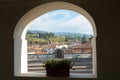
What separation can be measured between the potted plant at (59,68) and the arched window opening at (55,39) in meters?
0.15

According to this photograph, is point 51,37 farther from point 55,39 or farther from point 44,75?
point 44,75

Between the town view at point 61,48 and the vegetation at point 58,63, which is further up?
the town view at point 61,48

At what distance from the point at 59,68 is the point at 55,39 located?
467 millimetres

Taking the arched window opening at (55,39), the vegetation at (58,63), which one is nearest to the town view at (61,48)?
the arched window opening at (55,39)

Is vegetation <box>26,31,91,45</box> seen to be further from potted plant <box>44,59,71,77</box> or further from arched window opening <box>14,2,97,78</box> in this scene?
potted plant <box>44,59,71,77</box>

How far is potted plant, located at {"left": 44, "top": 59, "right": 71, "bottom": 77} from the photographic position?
8.25ft

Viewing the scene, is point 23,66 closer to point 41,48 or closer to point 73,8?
point 41,48

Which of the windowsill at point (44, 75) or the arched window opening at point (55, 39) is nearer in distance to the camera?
the windowsill at point (44, 75)

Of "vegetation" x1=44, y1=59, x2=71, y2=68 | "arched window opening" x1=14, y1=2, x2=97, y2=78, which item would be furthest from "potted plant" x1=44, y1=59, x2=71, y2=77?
"arched window opening" x1=14, y1=2, x2=97, y2=78

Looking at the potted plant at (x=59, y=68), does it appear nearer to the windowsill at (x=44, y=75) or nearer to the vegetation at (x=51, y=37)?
the windowsill at (x=44, y=75)

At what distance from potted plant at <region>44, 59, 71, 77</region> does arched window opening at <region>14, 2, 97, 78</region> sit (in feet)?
0.51

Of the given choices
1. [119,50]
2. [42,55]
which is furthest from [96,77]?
[42,55]

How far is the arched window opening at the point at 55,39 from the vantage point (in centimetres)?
270

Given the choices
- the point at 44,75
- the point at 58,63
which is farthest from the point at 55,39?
the point at 44,75
